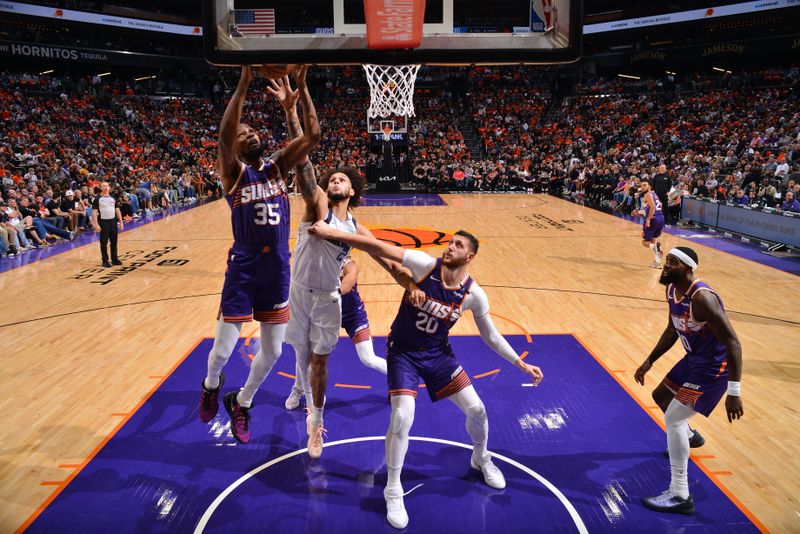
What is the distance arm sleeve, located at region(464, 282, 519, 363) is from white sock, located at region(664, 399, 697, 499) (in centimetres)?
111

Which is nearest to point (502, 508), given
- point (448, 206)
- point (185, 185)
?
point (448, 206)

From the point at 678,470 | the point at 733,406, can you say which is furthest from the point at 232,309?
the point at 733,406

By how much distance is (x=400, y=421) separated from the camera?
371cm

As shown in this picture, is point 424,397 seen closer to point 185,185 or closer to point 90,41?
point 185,185

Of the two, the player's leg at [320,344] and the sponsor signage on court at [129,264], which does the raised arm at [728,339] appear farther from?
the sponsor signage on court at [129,264]

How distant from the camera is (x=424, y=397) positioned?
5.61 meters

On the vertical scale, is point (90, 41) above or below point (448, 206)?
above

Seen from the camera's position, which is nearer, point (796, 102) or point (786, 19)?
point (796, 102)

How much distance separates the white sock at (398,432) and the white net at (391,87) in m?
9.85

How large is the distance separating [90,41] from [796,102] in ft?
116


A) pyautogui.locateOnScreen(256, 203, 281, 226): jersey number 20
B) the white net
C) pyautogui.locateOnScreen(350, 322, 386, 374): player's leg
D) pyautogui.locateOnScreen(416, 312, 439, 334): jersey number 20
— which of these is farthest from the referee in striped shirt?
pyautogui.locateOnScreen(416, 312, 439, 334): jersey number 20

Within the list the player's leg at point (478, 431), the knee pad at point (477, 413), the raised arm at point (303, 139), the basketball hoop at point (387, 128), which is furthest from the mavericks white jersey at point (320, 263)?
the basketball hoop at point (387, 128)

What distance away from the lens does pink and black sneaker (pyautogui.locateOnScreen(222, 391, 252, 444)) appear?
4530 millimetres

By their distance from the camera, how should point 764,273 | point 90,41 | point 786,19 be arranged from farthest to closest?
point 90,41 → point 786,19 → point 764,273
